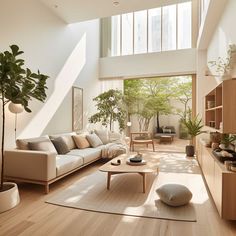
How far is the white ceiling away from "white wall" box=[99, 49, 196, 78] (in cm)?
235

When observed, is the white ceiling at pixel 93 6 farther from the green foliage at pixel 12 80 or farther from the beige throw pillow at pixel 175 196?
the beige throw pillow at pixel 175 196

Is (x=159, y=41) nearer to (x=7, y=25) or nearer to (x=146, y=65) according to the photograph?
(x=146, y=65)

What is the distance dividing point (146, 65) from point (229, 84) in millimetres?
4546

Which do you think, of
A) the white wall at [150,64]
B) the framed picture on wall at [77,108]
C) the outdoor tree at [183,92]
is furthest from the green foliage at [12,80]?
the outdoor tree at [183,92]

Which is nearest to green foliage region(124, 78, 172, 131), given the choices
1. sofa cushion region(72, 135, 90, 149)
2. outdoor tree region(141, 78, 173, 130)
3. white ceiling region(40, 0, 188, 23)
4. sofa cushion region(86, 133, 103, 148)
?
outdoor tree region(141, 78, 173, 130)

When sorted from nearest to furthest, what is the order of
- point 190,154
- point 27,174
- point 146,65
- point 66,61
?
point 27,174 → point 66,61 → point 190,154 → point 146,65

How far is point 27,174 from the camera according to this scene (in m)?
3.26

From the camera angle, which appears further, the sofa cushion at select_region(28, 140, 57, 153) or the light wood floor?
A: the sofa cushion at select_region(28, 140, 57, 153)

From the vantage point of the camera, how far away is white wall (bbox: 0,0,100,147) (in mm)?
3777

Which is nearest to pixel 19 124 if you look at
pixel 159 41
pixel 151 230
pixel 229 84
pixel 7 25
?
pixel 7 25

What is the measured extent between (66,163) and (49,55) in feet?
8.54

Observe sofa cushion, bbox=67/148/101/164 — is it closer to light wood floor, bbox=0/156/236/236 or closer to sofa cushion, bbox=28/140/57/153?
sofa cushion, bbox=28/140/57/153

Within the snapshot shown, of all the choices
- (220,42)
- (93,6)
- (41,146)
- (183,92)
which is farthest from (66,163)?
(183,92)

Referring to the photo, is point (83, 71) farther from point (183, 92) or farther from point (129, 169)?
point (183, 92)
